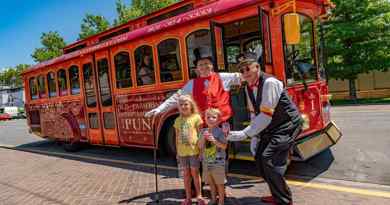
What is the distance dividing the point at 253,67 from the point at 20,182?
5329 mm

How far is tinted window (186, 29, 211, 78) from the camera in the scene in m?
6.16

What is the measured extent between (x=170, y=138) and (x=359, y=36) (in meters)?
15.9

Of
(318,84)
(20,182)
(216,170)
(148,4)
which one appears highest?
(148,4)

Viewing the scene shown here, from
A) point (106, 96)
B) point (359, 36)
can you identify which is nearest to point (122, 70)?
point (106, 96)

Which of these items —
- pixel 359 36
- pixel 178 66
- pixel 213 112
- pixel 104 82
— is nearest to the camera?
pixel 213 112

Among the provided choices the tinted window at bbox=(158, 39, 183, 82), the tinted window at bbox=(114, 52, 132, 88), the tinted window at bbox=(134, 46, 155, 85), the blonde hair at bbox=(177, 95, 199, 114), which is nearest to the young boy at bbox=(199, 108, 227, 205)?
the blonde hair at bbox=(177, 95, 199, 114)

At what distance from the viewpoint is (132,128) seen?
7844 millimetres

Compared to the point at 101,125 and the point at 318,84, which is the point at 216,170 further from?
the point at 101,125

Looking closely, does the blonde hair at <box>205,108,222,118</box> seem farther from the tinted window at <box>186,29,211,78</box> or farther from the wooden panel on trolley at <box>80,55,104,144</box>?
the wooden panel on trolley at <box>80,55,104,144</box>

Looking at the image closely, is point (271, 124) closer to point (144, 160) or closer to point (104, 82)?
point (144, 160)

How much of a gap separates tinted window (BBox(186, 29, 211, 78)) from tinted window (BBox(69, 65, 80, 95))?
409cm

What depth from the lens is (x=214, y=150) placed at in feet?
14.3

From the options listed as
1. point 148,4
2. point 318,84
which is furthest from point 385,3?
point 148,4

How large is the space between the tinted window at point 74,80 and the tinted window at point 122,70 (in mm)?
1835
